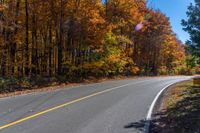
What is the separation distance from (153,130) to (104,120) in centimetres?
176

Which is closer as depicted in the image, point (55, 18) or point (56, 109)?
point (56, 109)

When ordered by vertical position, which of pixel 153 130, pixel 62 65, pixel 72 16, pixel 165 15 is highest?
pixel 165 15

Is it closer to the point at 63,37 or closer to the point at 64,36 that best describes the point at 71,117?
the point at 63,37

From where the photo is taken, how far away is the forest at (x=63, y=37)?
25.3m

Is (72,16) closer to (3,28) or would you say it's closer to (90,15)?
(90,15)

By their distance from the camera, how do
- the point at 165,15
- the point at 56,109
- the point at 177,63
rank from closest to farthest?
the point at 56,109 → the point at 165,15 → the point at 177,63

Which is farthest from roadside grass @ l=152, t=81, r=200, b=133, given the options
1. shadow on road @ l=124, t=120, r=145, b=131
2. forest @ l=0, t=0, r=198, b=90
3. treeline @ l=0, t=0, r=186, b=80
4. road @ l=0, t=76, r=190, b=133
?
treeline @ l=0, t=0, r=186, b=80

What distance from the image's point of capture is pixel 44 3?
28.9 meters

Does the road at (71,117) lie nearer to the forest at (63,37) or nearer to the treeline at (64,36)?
the forest at (63,37)

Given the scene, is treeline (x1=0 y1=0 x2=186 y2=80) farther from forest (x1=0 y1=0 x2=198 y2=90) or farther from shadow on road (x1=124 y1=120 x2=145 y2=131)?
shadow on road (x1=124 y1=120 x2=145 y2=131)

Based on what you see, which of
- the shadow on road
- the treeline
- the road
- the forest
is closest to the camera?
the road

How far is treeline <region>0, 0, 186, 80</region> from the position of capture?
1003 inches

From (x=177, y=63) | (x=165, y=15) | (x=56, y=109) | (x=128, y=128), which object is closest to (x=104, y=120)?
(x=128, y=128)

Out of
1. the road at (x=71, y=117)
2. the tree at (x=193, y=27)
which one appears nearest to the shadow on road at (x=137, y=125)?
the road at (x=71, y=117)
